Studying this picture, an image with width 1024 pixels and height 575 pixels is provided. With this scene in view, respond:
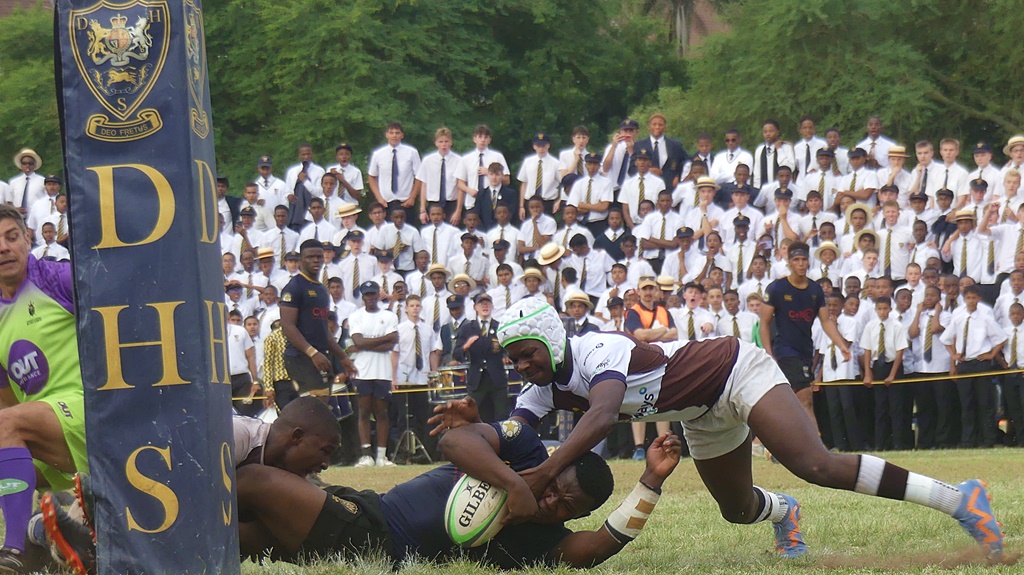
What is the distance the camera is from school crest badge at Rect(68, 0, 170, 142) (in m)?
5.59

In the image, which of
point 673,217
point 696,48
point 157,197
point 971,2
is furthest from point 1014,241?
point 696,48

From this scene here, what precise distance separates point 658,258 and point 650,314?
11.3 ft

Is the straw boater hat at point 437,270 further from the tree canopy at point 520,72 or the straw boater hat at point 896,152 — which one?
the tree canopy at point 520,72

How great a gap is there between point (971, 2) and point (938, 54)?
1263 millimetres

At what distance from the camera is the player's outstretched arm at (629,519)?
6.36 meters

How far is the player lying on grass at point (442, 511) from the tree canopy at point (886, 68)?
2246 centimetres

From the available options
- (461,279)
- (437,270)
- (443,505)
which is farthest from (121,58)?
(437,270)

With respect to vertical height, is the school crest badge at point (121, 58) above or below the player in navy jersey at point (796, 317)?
above

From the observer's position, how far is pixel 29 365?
691 cm

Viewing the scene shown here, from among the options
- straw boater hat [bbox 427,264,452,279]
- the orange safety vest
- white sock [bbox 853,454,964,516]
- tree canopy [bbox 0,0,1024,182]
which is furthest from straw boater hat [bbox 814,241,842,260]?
white sock [bbox 853,454,964,516]

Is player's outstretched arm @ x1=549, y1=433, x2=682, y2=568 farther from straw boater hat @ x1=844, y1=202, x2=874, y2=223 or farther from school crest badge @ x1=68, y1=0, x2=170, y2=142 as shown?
straw boater hat @ x1=844, y1=202, x2=874, y2=223

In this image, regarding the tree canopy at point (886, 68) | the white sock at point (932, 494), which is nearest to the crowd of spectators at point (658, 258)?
the tree canopy at point (886, 68)

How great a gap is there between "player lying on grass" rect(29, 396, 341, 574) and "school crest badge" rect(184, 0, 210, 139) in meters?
1.49

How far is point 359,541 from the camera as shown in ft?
21.5
